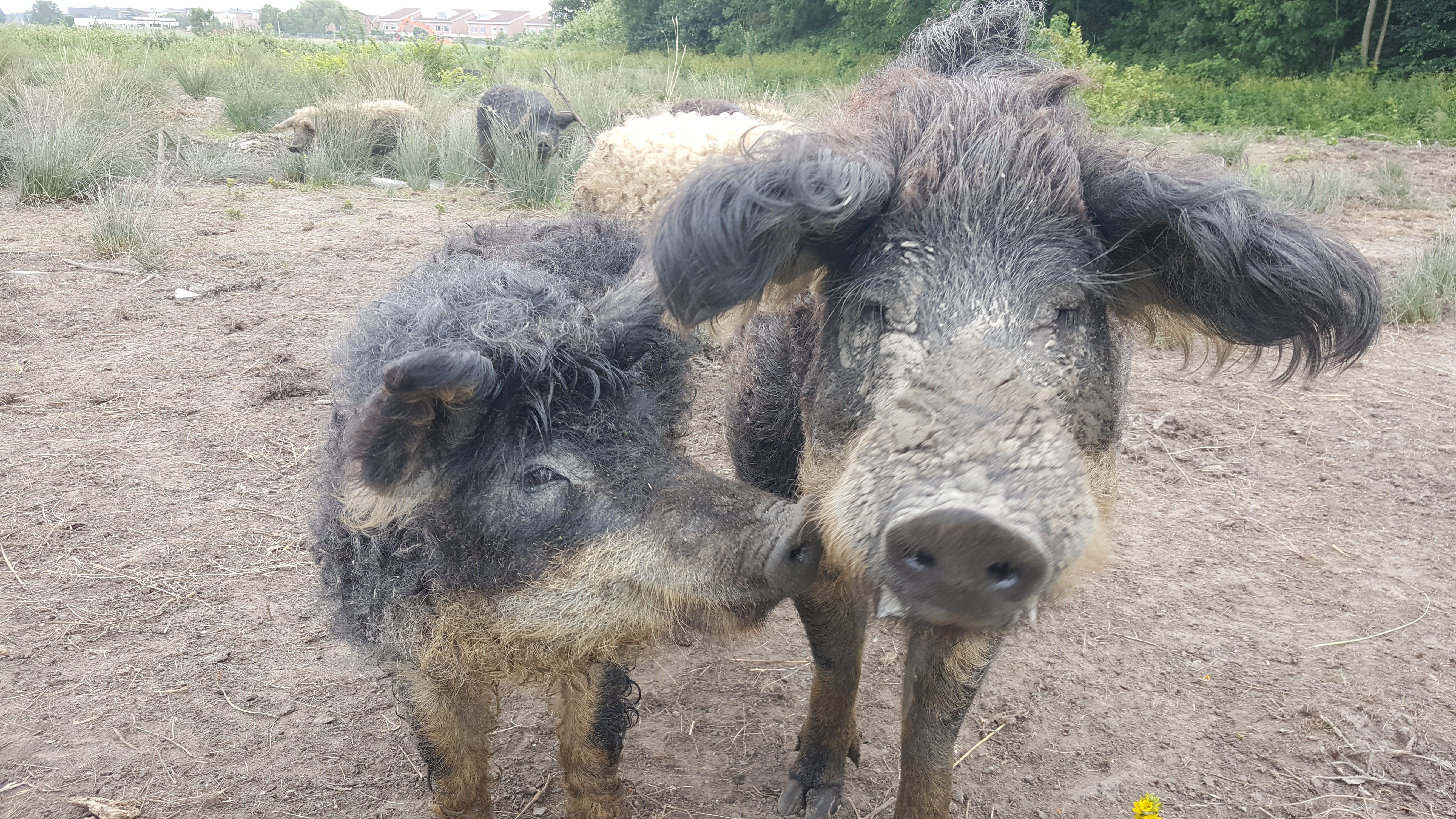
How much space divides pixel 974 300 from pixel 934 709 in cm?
125

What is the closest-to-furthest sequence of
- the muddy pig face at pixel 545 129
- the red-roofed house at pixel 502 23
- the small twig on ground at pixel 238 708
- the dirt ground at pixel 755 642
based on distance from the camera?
the dirt ground at pixel 755 642 → the small twig on ground at pixel 238 708 → the muddy pig face at pixel 545 129 → the red-roofed house at pixel 502 23

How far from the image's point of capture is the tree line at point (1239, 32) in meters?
18.3

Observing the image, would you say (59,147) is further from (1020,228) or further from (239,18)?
(239,18)

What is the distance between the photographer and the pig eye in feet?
7.15

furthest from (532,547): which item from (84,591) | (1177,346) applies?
(84,591)

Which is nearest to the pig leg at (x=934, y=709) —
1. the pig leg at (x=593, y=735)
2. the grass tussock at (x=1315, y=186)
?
the pig leg at (x=593, y=735)

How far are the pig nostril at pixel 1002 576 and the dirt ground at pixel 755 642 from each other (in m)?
1.15

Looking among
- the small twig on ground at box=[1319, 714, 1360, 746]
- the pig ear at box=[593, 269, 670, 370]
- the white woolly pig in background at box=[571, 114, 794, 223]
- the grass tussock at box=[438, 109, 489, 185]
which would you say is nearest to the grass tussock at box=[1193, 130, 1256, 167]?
the white woolly pig in background at box=[571, 114, 794, 223]

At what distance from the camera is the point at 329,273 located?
7504mm

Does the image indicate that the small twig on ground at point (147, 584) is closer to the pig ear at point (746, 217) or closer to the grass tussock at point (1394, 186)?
the pig ear at point (746, 217)

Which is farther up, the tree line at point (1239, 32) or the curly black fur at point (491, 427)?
the tree line at point (1239, 32)

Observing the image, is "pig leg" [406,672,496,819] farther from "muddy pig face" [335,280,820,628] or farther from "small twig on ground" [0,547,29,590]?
"small twig on ground" [0,547,29,590]

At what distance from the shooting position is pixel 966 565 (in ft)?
4.75

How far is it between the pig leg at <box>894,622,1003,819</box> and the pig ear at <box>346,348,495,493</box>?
1.27 meters
